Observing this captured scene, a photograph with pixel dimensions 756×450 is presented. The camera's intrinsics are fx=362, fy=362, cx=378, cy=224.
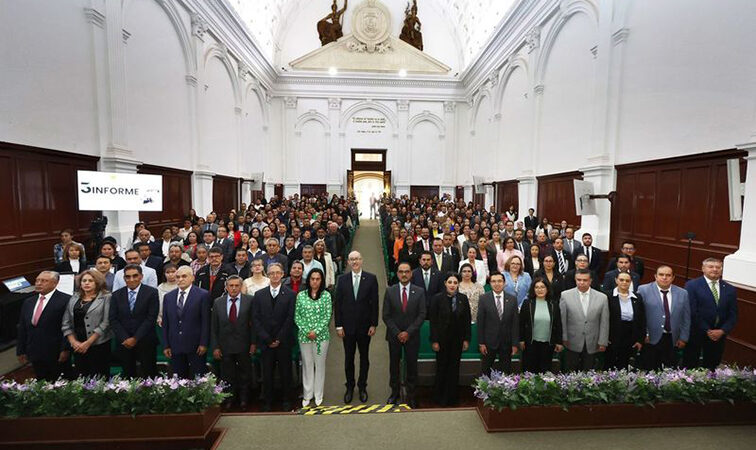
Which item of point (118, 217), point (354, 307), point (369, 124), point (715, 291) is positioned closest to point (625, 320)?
point (715, 291)

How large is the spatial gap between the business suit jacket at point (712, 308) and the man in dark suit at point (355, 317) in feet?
12.2

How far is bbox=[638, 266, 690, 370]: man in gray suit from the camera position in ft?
13.4

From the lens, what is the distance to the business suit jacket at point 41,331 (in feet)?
12.4

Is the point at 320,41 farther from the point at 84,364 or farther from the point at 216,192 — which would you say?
the point at 84,364

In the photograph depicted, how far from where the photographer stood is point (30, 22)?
6.47 meters

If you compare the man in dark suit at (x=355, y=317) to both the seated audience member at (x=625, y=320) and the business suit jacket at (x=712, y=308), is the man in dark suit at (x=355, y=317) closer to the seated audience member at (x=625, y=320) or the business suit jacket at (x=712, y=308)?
the seated audience member at (x=625, y=320)

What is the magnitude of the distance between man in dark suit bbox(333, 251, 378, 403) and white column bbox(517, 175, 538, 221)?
10622 mm

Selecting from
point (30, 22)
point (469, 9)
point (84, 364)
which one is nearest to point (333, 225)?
point (84, 364)

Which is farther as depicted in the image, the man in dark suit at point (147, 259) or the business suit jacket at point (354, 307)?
the man in dark suit at point (147, 259)

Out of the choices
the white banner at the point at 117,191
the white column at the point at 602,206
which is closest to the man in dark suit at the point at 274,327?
the white banner at the point at 117,191

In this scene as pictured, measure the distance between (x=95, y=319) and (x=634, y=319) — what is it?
5904 millimetres

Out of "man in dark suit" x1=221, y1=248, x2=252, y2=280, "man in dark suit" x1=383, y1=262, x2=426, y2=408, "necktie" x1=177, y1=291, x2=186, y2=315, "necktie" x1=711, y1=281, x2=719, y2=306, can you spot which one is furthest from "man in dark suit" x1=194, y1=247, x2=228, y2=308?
"necktie" x1=711, y1=281, x2=719, y2=306

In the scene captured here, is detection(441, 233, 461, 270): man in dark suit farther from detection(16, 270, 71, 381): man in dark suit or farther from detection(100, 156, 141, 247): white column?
detection(100, 156, 141, 247): white column

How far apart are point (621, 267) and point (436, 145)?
755 inches
